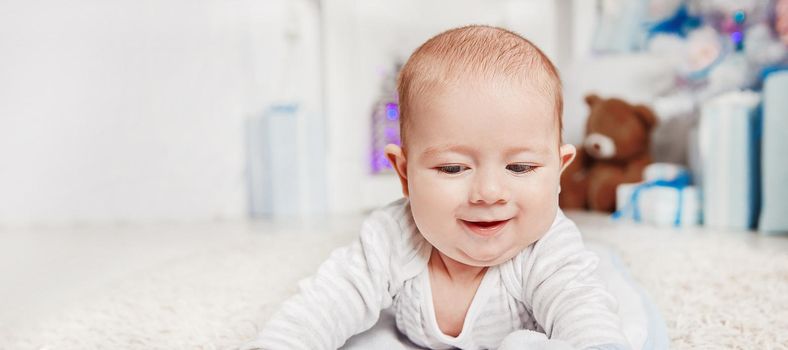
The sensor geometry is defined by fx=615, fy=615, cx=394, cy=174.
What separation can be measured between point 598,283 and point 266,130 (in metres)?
2.03

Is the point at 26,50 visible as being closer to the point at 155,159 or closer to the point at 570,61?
the point at 155,159

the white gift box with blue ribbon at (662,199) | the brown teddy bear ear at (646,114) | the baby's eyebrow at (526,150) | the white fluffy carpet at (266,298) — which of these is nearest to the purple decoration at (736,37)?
the brown teddy bear ear at (646,114)

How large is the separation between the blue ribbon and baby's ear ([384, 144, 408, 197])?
5.36 ft

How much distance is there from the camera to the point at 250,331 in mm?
898

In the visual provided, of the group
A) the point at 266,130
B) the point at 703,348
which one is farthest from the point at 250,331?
the point at 266,130

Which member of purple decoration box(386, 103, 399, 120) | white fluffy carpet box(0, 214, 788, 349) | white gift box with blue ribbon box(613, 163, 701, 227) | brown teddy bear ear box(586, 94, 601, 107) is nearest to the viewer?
white fluffy carpet box(0, 214, 788, 349)

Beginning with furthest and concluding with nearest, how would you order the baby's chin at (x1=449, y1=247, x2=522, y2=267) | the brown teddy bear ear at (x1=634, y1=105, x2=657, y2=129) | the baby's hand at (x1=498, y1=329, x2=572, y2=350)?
the brown teddy bear ear at (x1=634, y1=105, x2=657, y2=129) < the baby's chin at (x1=449, y1=247, x2=522, y2=267) < the baby's hand at (x1=498, y1=329, x2=572, y2=350)

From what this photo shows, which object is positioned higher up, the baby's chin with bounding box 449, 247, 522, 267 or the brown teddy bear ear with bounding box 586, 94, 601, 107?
the brown teddy bear ear with bounding box 586, 94, 601, 107

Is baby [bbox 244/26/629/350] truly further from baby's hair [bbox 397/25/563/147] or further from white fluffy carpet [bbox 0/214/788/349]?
white fluffy carpet [bbox 0/214/788/349]

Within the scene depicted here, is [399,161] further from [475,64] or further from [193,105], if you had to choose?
[193,105]

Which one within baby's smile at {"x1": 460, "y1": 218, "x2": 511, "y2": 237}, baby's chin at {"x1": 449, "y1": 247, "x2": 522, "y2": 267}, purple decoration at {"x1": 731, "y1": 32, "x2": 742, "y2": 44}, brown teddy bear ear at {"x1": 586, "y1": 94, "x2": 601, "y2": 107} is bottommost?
baby's chin at {"x1": 449, "y1": 247, "x2": 522, "y2": 267}

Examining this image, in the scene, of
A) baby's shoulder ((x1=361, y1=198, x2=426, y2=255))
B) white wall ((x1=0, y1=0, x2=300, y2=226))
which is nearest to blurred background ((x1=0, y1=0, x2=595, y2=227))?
white wall ((x1=0, y1=0, x2=300, y2=226))

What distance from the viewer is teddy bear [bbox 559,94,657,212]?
2422 mm

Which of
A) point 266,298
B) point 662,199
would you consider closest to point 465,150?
point 266,298
